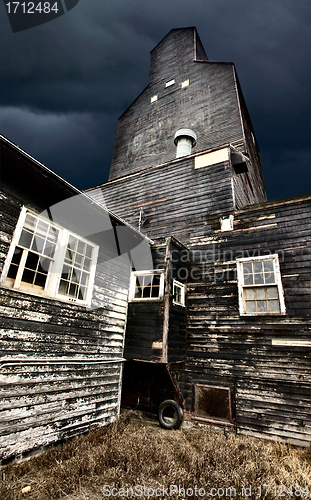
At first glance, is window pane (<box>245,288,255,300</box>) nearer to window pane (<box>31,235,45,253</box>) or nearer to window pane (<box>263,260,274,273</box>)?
window pane (<box>263,260,274,273</box>)

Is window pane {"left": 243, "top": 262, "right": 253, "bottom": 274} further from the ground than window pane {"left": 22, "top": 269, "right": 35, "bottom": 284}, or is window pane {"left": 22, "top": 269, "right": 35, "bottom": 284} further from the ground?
window pane {"left": 243, "top": 262, "right": 253, "bottom": 274}

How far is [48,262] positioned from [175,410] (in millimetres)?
5562

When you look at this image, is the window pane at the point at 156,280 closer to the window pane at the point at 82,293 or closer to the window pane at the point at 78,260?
the window pane at the point at 82,293

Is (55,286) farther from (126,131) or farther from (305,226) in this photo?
(126,131)

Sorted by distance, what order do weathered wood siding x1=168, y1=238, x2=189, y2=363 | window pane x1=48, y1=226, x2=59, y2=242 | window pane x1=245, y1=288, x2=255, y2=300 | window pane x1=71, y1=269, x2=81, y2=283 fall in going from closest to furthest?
window pane x1=48, y1=226, x2=59, y2=242, window pane x1=71, y1=269, x2=81, y2=283, weathered wood siding x1=168, y1=238, x2=189, y2=363, window pane x1=245, y1=288, x2=255, y2=300

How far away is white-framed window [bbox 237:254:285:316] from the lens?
7164 millimetres

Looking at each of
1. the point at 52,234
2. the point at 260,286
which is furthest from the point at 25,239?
the point at 260,286

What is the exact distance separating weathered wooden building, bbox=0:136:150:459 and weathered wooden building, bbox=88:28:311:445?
4.13 feet

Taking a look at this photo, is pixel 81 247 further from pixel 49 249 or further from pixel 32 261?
pixel 32 261

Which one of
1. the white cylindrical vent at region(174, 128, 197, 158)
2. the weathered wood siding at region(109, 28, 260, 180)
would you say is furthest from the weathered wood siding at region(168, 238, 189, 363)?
the weathered wood siding at region(109, 28, 260, 180)

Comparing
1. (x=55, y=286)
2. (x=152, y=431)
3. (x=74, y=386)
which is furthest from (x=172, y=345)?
(x=55, y=286)

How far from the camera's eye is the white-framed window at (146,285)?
780cm

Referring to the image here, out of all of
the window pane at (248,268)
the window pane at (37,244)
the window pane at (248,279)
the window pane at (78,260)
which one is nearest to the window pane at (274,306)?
the window pane at (248,279)

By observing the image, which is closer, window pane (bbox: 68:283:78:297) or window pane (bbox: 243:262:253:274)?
window pane (bbox: 68:283:78:297)
